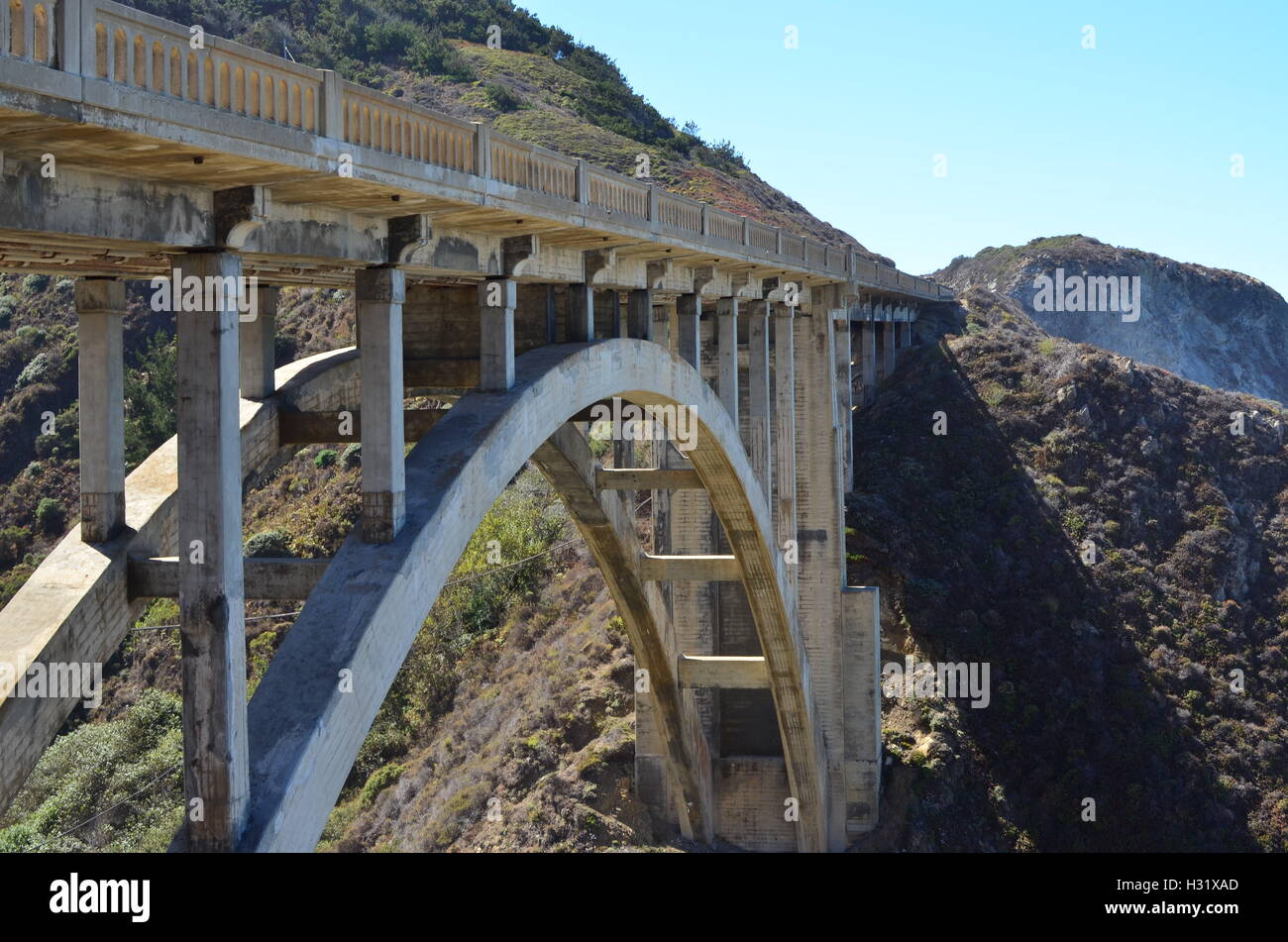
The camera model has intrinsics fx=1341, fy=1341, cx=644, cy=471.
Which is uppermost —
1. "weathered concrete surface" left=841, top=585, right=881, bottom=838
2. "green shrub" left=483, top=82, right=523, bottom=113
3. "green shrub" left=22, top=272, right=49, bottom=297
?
"green shrub" left=483, top=82, right=523, bottom=113

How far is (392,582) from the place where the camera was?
9.78 metres

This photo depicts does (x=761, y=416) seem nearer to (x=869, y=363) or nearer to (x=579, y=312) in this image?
(x=579, y=312)

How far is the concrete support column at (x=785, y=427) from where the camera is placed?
86.8 ft

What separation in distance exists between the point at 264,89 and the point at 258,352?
17.2ft

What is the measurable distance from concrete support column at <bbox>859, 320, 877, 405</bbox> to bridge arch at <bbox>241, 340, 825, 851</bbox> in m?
30.5

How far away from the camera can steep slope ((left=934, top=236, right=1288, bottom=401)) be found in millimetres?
98375


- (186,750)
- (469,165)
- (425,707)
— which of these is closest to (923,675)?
(425,707)

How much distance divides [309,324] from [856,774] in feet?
97.7

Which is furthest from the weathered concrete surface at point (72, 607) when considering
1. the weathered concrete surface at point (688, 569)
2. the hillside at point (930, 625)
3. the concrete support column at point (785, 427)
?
the hillside at point (930, 625)

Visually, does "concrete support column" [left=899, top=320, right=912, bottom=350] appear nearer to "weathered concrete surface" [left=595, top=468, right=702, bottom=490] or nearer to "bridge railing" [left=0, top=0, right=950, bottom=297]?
"weathered concrete surface" [left=595, top=468, right=702, bottom=490]

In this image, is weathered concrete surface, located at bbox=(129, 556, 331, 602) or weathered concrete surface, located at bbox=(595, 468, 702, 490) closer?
weathered concrete surface, located at bbox=(129, 556, 331, 602)

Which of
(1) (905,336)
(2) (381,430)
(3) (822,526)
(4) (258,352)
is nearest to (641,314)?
(4) (258,352)

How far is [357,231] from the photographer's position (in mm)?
10609

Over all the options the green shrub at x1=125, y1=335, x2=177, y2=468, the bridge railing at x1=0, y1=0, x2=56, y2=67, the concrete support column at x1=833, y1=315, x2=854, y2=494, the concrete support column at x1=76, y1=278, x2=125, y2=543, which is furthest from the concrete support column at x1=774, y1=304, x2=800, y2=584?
the green shrub at x1=125, y1=335, x2=177, y2=468
